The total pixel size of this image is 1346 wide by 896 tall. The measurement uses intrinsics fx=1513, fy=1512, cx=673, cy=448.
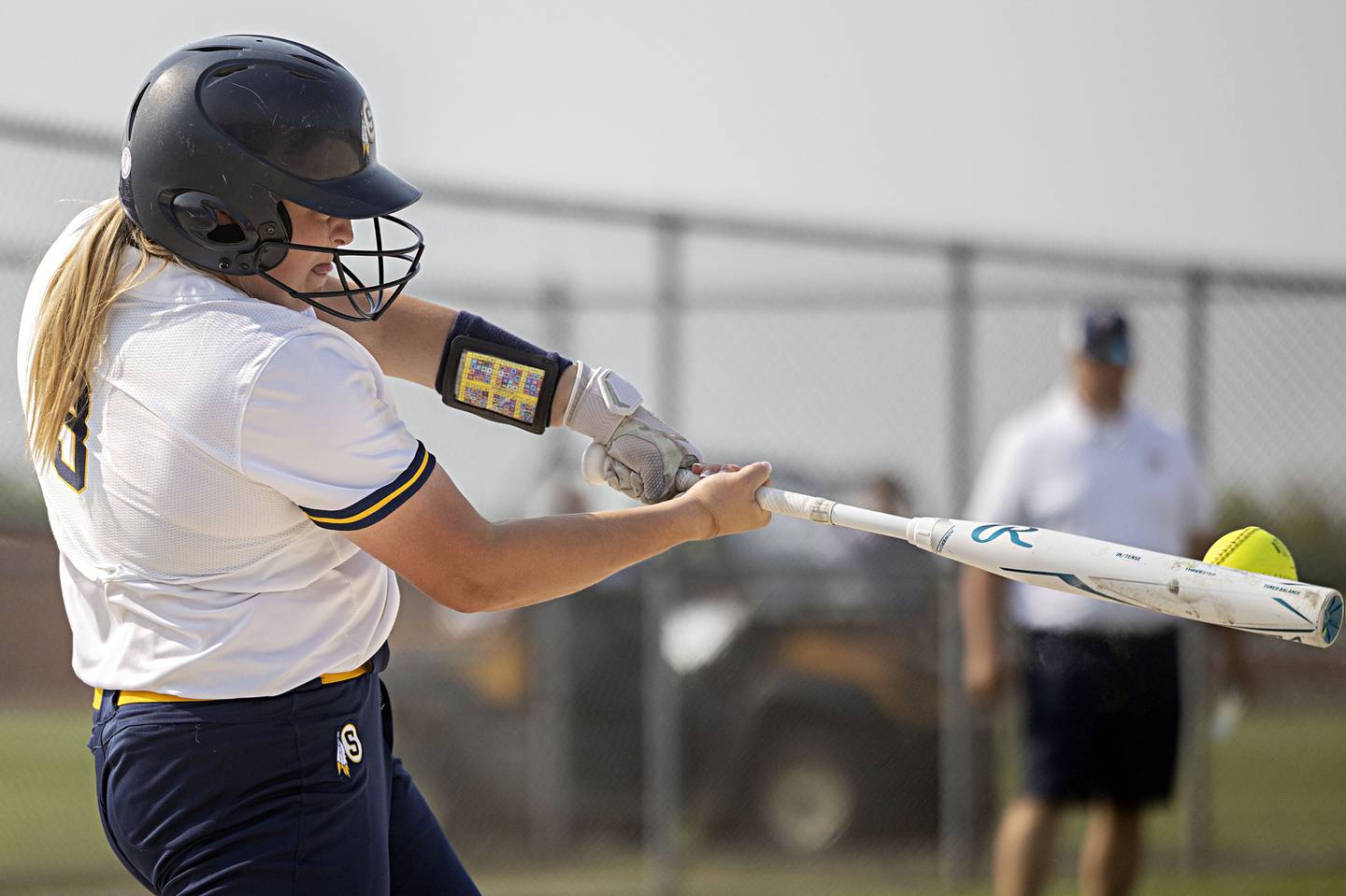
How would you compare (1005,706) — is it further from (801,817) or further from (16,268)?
(16,268)

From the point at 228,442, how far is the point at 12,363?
3.51 metres

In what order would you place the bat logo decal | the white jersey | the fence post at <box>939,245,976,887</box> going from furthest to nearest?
the fence post at <box>939,245,976,887</box>, the bat logo decal, the white jersey

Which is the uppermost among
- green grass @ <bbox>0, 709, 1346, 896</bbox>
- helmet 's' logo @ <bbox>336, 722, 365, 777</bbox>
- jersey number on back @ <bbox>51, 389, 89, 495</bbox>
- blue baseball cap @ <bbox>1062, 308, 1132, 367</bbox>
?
blue baseball cap @ <bbox>1062, 308, 1132, 367</bbox>

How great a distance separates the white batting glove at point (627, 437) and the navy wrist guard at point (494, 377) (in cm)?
6

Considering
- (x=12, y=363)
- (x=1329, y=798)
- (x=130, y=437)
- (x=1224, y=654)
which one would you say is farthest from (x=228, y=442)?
(x=1329, y=798)

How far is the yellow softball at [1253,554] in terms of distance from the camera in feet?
8.14

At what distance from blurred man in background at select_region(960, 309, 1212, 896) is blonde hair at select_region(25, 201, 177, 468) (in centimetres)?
365

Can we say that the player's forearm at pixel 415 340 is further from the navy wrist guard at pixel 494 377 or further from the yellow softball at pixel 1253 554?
the yellow softball at pixel 1253 554

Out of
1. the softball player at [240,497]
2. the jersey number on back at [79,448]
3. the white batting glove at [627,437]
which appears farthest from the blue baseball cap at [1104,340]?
the jersey number on back at [79,448]

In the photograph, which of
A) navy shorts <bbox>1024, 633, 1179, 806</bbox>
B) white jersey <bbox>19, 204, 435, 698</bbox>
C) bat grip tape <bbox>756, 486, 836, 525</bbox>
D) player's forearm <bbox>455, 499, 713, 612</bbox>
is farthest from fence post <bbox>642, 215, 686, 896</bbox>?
white jersey <bbox>19, 204, 435, 698</bbox>

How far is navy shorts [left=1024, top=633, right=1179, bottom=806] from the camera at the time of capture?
5.27 metres

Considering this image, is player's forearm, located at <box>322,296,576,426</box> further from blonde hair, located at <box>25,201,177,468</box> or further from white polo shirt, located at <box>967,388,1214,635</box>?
white polo shirt, located at <box>967,388,1214,635</box>

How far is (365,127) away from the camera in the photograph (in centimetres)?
242

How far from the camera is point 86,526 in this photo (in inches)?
90.2
